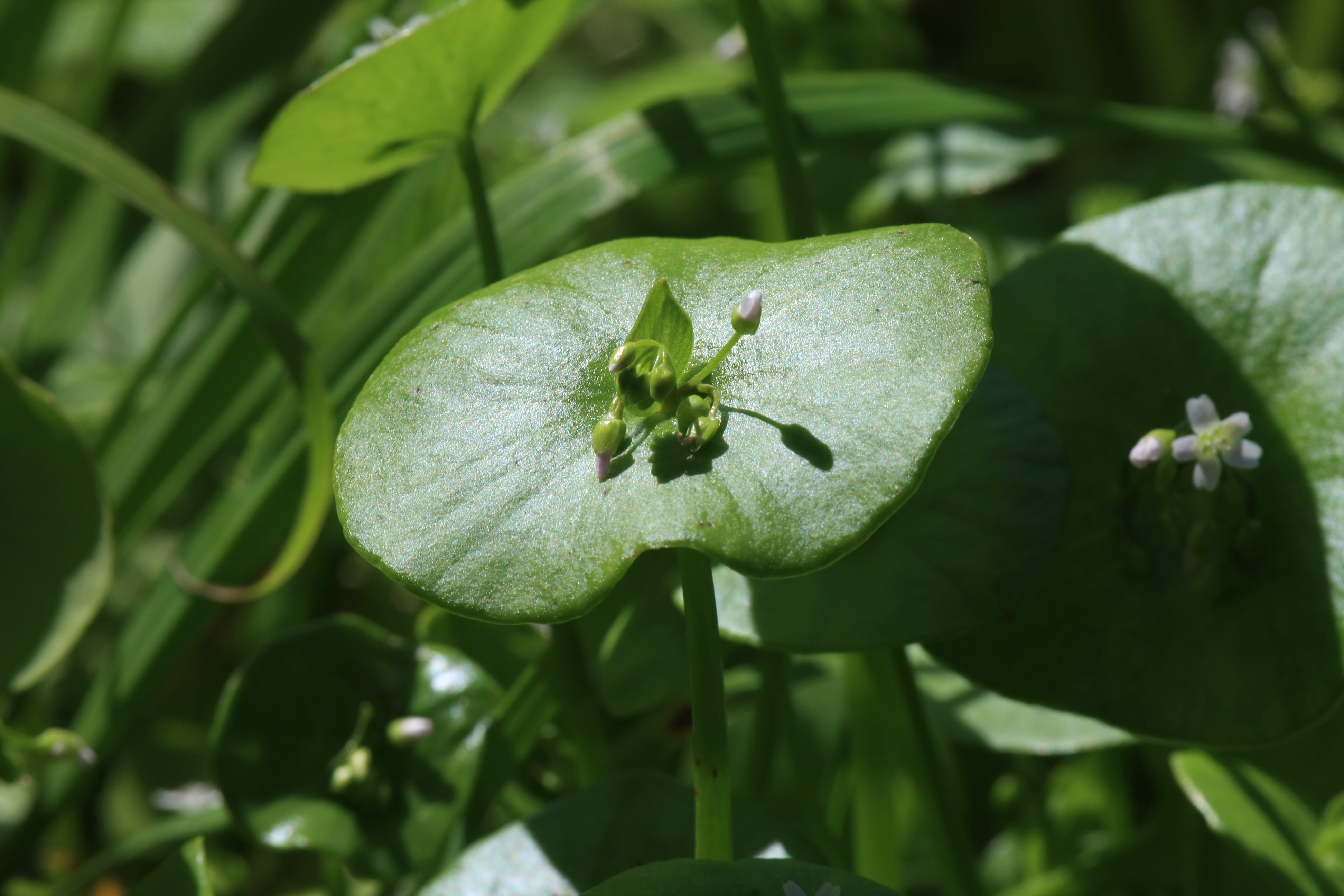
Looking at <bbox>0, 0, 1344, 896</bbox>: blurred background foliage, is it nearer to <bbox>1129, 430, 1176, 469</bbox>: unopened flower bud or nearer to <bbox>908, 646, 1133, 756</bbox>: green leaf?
<bbox>908, 646, 1133, 756</bbox>: green leaf

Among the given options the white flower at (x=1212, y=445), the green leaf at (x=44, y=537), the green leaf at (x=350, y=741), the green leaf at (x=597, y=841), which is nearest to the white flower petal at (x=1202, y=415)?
the white flower at (x=1212, y=445)

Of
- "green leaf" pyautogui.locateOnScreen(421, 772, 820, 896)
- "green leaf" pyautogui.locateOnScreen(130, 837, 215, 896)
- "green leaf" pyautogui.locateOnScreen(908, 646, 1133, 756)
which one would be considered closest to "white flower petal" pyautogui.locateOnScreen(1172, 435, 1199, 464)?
"green leaf" pyautogui.locateOnScreen(908, 646, 1133, 756)

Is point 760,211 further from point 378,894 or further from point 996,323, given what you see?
point 378,894

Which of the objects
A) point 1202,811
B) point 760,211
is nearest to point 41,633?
point 1202,811

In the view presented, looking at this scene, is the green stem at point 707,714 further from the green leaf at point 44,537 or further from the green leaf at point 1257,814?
the green leaf at point 44,537

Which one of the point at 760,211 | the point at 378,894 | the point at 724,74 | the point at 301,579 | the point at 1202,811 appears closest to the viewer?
the point at 1202,811

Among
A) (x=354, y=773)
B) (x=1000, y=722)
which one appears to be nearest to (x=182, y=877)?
(x=354, y=773)
